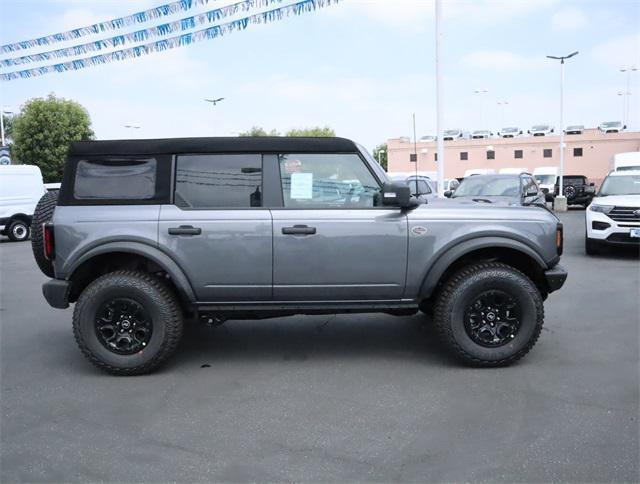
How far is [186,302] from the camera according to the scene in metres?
4.75

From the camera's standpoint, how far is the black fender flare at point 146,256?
15.0 feet

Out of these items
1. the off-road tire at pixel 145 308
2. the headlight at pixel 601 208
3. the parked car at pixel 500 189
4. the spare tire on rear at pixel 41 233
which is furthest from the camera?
the parked car at pixel 500 189

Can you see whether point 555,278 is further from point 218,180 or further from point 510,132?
point 510,132

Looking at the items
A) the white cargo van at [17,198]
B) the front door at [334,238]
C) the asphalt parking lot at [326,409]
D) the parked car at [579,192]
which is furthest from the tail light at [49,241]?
the parked car at [579,192]

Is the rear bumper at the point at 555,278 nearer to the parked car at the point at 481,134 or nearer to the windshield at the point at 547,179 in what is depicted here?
the windshield at the point at 547,179

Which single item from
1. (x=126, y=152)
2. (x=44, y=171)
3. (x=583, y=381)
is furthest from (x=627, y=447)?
(x=44, y=171)

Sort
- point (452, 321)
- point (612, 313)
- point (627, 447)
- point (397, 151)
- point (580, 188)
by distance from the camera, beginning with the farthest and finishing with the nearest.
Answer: point (397, 151)
point (580, 188)
point (612, 313)
point (452, 321)
point (627, 447)

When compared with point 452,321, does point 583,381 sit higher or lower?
lower

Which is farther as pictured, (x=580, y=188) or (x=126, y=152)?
(x=580, y=188)

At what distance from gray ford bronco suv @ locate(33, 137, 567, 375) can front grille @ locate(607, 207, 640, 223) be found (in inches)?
249

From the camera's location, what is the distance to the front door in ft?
15.1

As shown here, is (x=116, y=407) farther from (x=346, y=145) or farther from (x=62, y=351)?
(x=346, y=145)

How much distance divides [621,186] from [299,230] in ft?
29.7

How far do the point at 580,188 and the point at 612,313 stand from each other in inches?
949
